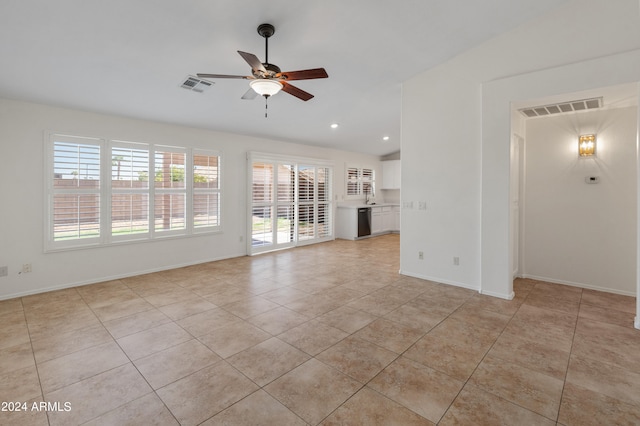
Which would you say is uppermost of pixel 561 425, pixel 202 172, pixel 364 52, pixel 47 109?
pixel 364 52

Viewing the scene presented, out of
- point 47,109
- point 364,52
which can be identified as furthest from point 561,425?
point 47,109

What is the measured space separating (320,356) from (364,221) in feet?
20.6

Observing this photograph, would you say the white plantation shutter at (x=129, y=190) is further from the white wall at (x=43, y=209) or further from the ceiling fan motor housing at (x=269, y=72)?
the ceiling fan motor housing at (x=269, y=72)

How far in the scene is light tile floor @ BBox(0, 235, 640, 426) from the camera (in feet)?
5.92

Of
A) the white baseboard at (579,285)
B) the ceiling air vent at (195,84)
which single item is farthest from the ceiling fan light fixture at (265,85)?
the white baseboard at (579,285)

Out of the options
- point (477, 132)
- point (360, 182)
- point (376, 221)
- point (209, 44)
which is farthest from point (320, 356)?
point (360, 182)

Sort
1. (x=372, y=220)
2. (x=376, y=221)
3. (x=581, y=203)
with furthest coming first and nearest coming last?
(x=376, y=221) → (x=372, y=220) → (x=581, y=203)

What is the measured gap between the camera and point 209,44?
10.3ft

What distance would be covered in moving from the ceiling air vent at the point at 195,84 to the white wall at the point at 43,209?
1.40 meters

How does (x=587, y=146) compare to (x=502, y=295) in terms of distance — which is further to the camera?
(x=587, y=146)

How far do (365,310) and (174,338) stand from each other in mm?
1941

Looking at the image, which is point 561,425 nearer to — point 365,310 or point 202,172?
point 365,310

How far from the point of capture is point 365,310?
333cm

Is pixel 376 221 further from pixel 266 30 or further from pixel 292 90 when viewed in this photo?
pixel 266 30
